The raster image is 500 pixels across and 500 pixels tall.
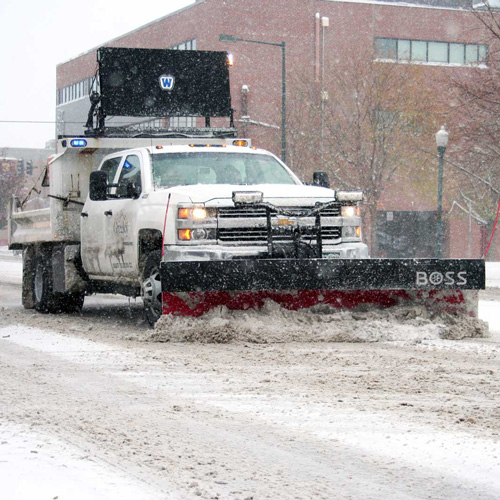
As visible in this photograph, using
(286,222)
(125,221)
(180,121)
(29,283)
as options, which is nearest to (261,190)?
(286,222)

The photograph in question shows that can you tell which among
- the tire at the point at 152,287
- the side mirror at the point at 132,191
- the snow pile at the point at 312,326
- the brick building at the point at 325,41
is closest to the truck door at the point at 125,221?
the side mirror at the point at 132,191

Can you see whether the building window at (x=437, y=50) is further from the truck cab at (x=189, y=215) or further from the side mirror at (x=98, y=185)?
the side mirror at (x=98, y=185)

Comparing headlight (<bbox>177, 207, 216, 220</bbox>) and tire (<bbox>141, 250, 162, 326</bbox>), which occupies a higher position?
headlight (<bbox>177, 207, 216, 220</bbox>)

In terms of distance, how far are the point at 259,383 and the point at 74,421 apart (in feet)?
5.74

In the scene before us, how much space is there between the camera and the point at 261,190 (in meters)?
Result: 10.4

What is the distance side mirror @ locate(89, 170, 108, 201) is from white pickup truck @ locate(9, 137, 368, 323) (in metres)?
0.01

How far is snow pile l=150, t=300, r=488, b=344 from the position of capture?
959 centimetres

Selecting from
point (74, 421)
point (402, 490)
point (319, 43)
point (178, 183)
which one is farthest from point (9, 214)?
point (319, 43)

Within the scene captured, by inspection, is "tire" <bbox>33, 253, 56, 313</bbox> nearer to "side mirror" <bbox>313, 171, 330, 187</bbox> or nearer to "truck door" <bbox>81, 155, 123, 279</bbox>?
"truck door" <bbox>81, 155, 123, 279</bbox>

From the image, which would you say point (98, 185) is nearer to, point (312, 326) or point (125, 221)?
point (125, 221)

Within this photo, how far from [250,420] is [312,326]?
400 cm

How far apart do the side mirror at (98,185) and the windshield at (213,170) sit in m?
0.57

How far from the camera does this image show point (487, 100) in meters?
22.1

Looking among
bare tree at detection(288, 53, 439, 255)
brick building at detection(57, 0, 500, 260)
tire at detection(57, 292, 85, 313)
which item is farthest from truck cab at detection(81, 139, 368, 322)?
brick building at detection(57, 0, 500, 260)
